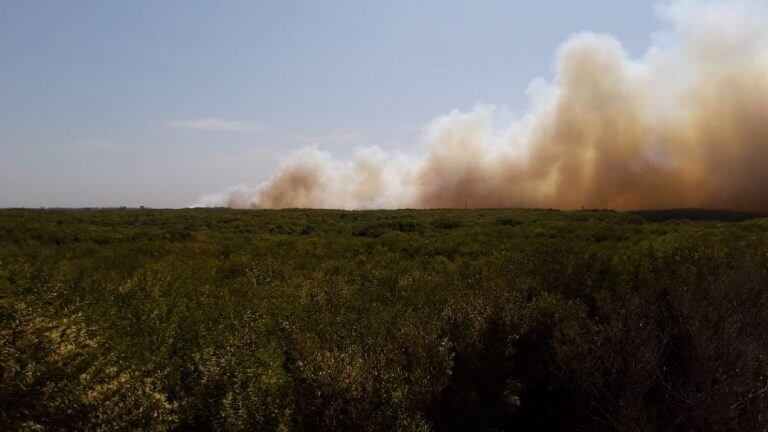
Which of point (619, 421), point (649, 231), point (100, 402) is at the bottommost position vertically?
point (619, 421)

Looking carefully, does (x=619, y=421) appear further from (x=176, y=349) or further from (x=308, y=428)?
(x=176, y=349)

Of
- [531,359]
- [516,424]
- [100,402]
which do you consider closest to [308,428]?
[100,402]

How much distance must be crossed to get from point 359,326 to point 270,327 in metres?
2.44

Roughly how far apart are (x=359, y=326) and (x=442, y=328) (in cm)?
223

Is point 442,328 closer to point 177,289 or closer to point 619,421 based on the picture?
point 619,421

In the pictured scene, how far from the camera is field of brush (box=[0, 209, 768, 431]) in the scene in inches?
341

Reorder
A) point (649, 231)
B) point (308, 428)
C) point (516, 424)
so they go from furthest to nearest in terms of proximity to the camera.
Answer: point (649, 231) → point (516, 424) → point (308, 428)

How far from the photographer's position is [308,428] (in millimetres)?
8695

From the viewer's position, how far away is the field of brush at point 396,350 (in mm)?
8656

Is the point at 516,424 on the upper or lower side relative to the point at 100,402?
lower

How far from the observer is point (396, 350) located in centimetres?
1059

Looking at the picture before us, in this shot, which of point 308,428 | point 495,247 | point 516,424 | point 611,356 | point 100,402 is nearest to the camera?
point 100,402

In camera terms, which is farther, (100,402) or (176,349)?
(176,349)

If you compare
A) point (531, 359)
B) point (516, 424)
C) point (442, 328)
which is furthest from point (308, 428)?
point (531, 359)
